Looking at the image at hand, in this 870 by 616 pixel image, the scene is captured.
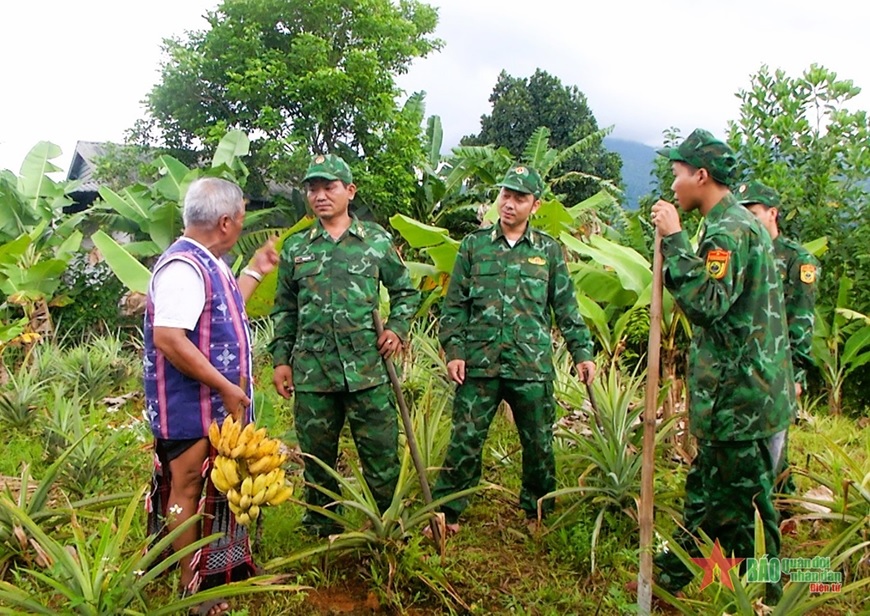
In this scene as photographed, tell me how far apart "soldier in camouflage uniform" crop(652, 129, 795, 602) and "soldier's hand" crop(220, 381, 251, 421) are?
1.71 m

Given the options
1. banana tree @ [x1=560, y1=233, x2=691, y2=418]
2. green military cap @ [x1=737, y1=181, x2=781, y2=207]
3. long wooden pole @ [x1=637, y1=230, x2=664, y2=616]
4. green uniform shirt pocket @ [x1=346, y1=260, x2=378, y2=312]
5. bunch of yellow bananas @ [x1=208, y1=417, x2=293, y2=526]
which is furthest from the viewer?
banana tree @ [x1=560, y1=233, x2=691, y2=418]

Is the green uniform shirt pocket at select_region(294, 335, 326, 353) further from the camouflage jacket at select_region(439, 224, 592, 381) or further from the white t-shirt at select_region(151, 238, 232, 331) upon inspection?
the white t-shirt at select_region(151, 238, 232, 331)

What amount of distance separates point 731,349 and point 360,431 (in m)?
1.80

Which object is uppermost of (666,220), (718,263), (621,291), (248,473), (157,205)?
(157,205)

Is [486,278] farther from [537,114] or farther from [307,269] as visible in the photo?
[537,114]

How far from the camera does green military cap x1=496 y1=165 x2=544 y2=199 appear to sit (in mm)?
3594

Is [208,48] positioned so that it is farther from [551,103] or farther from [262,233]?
[551,103]

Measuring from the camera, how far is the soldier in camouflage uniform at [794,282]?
12.1 feet

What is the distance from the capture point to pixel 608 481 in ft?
12.4

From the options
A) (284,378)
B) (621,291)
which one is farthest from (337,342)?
(621,291)

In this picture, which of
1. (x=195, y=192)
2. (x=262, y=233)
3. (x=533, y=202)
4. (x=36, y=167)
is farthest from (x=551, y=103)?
(x=195, y=192)

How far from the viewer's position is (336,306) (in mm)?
3336

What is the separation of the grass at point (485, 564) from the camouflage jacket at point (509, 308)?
Result: 0.71 m

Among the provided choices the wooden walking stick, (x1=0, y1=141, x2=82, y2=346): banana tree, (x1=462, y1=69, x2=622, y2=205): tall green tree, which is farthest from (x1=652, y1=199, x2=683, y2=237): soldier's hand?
(x1=462, y1=69, x2=622, y2=205): tall green tree
